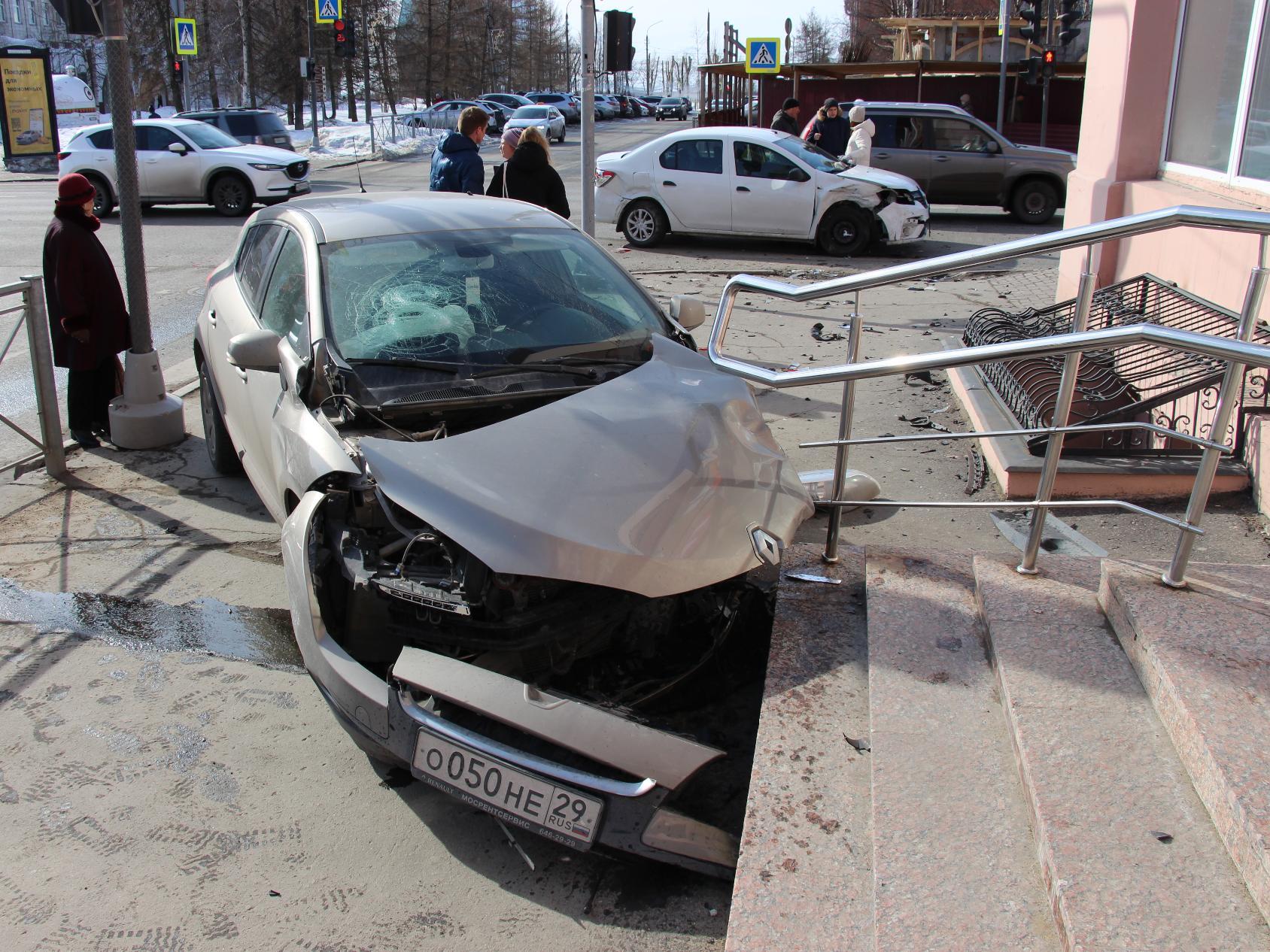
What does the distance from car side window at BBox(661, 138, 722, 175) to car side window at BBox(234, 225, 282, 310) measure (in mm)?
9243

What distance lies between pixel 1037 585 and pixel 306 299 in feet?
10.3

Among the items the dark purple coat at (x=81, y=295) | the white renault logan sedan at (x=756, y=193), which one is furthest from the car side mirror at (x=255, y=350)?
the white renault logan sedan at (x=756, y=193)

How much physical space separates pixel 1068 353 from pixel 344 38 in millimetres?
31364

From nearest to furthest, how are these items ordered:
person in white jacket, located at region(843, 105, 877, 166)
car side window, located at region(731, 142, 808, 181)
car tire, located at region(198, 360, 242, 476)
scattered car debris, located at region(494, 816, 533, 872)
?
scattered car debris, located at region(494, 816, 533, 872), car tire, located at region(198, 360, 242, 476), car side window, located at region(731, 142, 808, 181), person in white jacket, located at region(843, 105, 877, 166)

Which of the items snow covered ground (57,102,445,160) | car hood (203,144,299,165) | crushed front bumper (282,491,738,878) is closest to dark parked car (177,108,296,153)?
car hood (203,144,299,165)

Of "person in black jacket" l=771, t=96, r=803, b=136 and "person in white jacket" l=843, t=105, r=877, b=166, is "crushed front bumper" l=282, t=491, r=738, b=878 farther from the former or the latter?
"person in black jacket" l=771, t=96, r=803, b=136

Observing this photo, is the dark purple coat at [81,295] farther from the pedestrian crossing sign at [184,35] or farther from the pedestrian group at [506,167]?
the pedestrian crossing sign at [184,35]

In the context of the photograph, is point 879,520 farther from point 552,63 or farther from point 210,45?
point 552,63

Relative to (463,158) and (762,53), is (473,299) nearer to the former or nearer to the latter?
(463,158)

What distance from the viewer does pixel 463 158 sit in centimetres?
893

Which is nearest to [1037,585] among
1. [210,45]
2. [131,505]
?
[131,505]

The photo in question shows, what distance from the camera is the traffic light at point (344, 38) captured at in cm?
3045

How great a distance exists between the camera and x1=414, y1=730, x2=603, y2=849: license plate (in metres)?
2.82

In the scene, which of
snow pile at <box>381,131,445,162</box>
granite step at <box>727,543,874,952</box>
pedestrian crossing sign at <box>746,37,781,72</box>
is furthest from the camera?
snow pile at <box>381,131,445,162</box>
